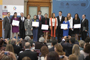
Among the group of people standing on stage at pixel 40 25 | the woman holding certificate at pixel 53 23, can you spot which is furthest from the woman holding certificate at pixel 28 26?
the woman holding certificate at pixel 53 23

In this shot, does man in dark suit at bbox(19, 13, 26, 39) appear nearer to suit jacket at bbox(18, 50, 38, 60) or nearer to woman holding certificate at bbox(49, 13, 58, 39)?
woman holding certificate at bbox(49, 13, 58, 39)

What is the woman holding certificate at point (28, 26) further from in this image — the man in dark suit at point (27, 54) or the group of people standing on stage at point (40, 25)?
the man in dark suit at point (27, 54)

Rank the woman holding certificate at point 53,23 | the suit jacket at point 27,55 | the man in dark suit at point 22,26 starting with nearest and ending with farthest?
the suit jacket at point 27,55
the woman holding certificate at point 53,23
the man in dark suit at point 22,26

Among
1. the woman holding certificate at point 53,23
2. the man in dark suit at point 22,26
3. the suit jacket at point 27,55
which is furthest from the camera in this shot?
the man in dark suit at point 22,26

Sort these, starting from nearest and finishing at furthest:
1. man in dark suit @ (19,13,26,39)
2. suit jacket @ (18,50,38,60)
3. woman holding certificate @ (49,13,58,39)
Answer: suit jacket @ (18,50,38,60) → woman holding certificate @ (49,13,58,39) → man in dark suit @ (19,13,26,39)

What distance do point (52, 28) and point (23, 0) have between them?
10.6 ft

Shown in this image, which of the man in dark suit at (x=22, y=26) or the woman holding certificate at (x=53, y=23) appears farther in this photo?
the man in dark suit at (x=22, y=26)

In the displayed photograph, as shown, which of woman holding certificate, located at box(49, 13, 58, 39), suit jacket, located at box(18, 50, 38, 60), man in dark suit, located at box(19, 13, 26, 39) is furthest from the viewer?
man in dark suit, located at box(19, 13, 26, 39)

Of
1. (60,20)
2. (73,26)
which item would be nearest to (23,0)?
(60,20)

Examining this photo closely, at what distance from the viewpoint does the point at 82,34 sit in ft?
26.4

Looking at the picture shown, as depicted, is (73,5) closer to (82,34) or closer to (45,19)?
(82,34)

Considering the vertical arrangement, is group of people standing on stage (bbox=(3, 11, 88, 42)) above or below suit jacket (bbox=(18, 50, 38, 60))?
above

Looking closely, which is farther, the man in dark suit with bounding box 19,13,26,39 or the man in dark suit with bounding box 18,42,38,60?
the man in dark suit with bounding box 19,13,26,39

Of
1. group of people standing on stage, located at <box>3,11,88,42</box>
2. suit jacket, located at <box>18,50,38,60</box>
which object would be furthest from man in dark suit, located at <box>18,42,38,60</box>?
group of people standing on stage, located at <box>3,11,88,42</box>
